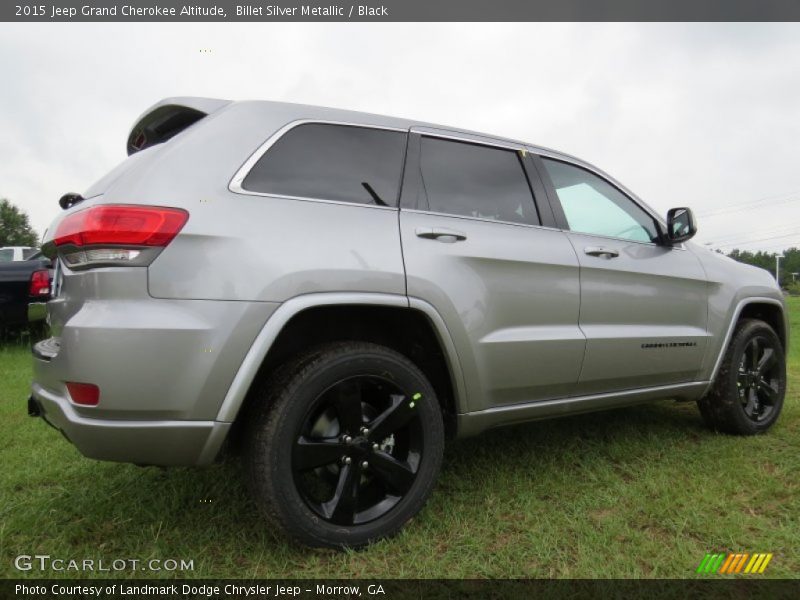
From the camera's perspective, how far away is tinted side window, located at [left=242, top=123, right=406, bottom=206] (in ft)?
6.59

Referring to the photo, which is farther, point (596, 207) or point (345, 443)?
point (596, 207)

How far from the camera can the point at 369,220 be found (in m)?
2.10

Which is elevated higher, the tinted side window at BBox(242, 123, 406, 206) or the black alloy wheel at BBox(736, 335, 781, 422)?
the tinted side window at BBox(242, 123, 406, 206)

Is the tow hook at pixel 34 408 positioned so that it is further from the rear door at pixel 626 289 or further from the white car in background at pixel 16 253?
the white car in background at pixel 16 253

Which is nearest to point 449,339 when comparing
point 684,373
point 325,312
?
point 325,312

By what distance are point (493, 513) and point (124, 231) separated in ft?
6.03

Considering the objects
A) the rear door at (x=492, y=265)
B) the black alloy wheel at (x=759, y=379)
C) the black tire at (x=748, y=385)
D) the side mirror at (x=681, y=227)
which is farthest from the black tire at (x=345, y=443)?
the black alloy wheel at (x=759, y=379)

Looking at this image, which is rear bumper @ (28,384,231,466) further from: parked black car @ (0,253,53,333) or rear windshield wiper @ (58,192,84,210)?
parked black car @ (0,253,53,333)

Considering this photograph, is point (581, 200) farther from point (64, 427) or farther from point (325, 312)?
point (64, 427)

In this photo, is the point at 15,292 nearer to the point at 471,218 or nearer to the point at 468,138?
the point at 468,138

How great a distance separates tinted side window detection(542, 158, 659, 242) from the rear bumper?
2.04 meters

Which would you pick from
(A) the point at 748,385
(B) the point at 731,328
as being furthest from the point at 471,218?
(A) the point at 748,385

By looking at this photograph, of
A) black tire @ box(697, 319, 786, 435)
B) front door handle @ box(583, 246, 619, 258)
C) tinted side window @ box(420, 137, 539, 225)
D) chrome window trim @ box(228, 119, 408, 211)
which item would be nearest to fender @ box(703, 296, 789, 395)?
black tire @ box(697, 319, 786, 435)

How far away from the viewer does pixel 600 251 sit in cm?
277
